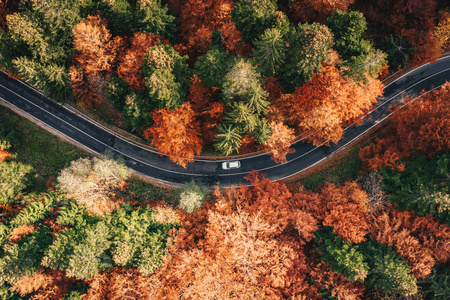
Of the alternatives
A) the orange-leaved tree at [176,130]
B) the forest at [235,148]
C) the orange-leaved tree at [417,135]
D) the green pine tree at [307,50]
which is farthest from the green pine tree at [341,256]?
the orange-leaved tree at [176,130]

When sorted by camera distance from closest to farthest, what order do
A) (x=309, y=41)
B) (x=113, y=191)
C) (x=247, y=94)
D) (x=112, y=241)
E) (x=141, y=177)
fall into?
(x=309, y=41) < (x=247, y=94) < (x=112, y=241) < (x=113, y=191) < (x=141, y=177)

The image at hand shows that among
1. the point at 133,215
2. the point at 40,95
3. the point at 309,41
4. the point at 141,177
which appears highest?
the point at 40,95

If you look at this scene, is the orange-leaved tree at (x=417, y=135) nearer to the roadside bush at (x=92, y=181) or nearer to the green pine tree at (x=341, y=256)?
the green pine tree at (x=341, y=256)

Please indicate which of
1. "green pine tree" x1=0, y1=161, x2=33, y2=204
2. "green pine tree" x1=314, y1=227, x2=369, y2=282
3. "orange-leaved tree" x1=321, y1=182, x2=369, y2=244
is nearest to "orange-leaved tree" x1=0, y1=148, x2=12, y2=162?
"green pine tree" x1=0, y1=161, x2=33, y2=204

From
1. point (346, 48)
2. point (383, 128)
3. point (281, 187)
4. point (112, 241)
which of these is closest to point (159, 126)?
point (112, 241)

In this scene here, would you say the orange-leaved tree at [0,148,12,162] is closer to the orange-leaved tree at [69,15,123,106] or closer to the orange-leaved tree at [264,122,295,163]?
the orange-leaved tree at [69,15,123,106]

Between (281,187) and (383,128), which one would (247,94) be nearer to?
(281,187)
